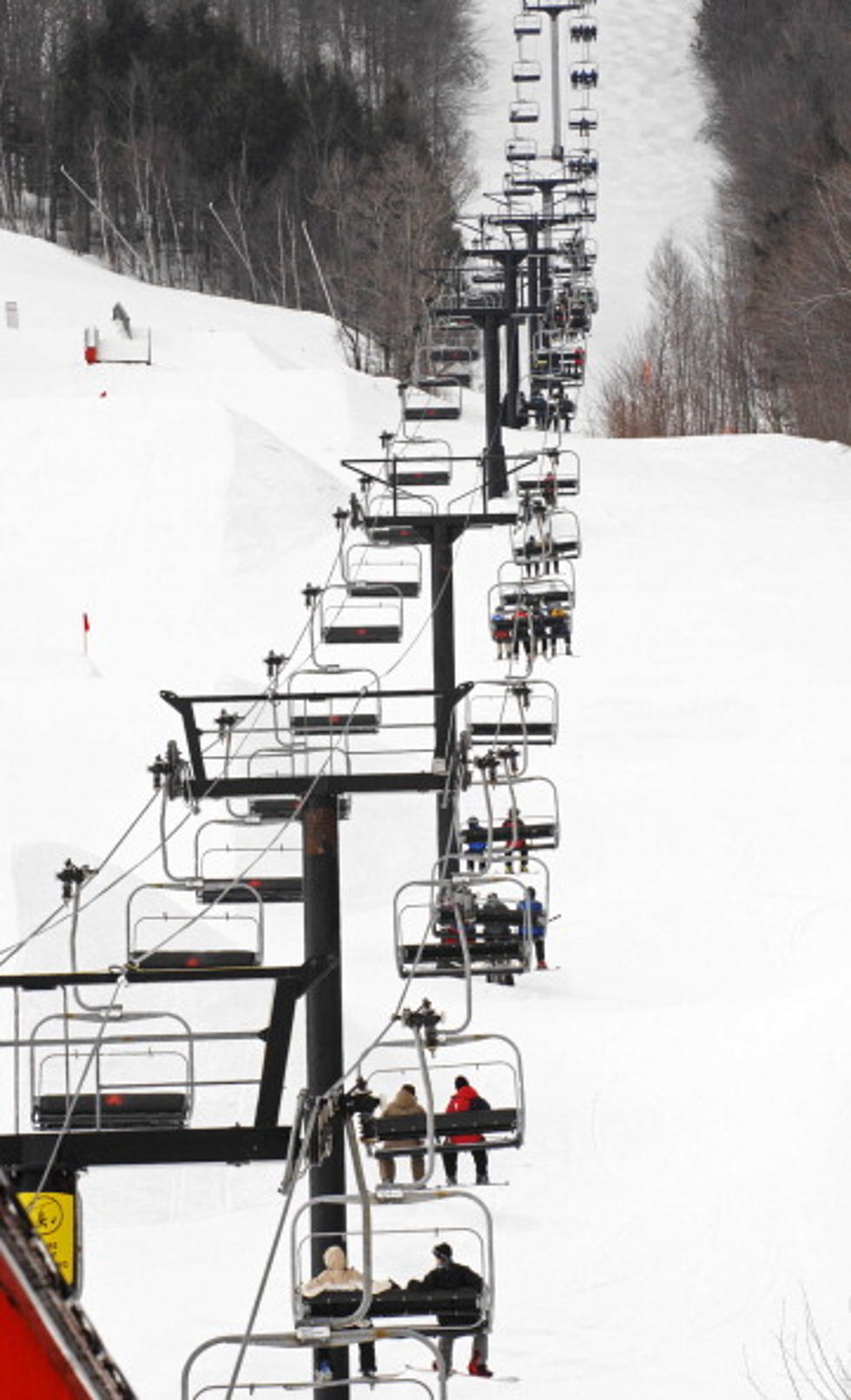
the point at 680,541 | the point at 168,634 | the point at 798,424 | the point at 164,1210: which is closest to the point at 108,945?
the point at 164,1210

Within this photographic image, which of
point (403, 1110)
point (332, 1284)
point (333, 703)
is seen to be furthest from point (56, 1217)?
point (333, 703)

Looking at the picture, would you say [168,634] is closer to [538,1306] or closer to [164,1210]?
[164,1210]

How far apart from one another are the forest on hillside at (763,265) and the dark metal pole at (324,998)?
3698cm

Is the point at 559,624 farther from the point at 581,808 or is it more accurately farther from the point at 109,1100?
the point at 109,1100

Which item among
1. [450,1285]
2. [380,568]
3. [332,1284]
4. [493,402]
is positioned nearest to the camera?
[332,1284]

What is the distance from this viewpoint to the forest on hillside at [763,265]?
5631 cm

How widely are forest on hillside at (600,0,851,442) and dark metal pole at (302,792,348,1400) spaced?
37.0 metres

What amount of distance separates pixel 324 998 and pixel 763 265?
2071 inches

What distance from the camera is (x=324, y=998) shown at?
11.3 m

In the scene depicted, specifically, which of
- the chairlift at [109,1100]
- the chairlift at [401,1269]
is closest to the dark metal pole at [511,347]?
the chairlift at [401,1269]

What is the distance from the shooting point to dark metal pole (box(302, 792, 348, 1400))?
11.1 meters

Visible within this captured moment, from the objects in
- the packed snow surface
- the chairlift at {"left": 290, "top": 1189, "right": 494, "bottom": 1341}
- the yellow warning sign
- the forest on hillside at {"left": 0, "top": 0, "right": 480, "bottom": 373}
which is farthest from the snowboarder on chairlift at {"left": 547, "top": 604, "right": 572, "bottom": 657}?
the forest on hillside at {"left": 0, "top": 0, "right": 480, "bottom": 373}

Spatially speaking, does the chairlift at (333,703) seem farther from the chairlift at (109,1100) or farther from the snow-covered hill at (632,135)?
the snow-covered hill at (632,135)

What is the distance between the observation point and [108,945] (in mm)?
21953
